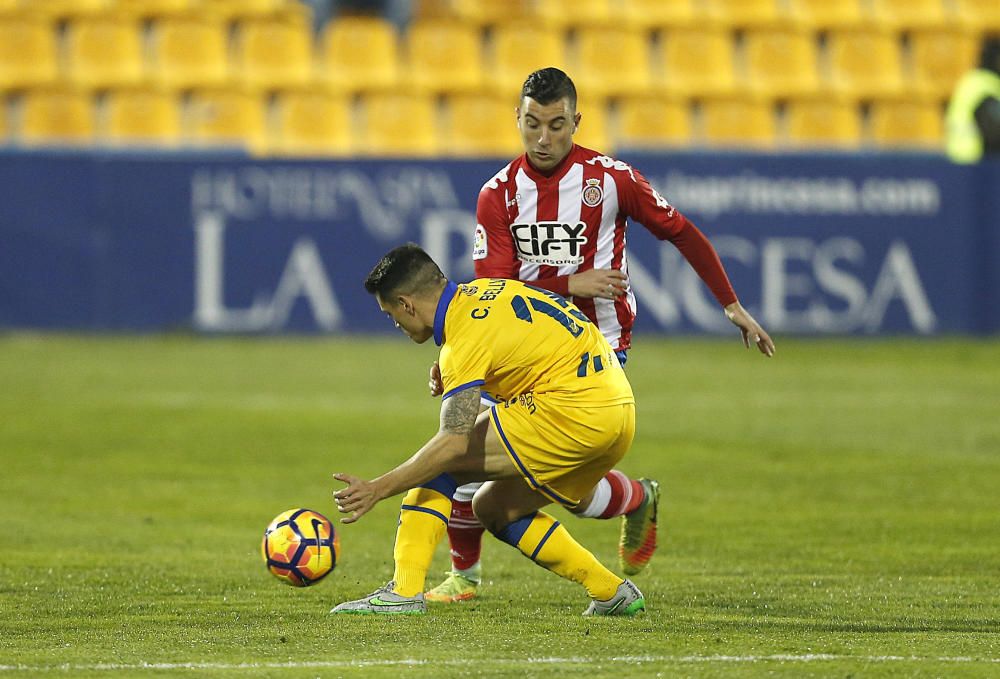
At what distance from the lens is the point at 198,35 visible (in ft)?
62.0

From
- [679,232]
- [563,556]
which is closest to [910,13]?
[679,232]

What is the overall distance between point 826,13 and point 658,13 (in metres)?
2.14

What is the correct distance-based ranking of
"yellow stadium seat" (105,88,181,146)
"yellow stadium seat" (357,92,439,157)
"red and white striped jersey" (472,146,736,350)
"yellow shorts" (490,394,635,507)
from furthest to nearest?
"yellow stadium seat" (357,92,439,157) → "yellow stadium seat" (105,88,181,146) → "red and white striped jersey" (472,146,736,350) → "yellow shorts" (490,394,635,507)

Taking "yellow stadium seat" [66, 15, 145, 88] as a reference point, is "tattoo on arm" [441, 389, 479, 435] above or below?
below

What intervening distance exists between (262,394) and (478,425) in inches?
308

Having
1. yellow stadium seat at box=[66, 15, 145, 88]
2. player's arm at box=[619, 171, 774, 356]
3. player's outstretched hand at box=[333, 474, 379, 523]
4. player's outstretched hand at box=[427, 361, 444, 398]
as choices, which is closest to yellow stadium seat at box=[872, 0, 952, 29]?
yellow stadium seat at box=[66, 15, 145, 88]

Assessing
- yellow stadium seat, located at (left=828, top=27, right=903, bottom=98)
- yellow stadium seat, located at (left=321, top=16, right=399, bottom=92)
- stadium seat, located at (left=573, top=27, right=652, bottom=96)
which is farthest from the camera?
yellow stadium seat, located at (left=828, top=27, right=903, bottom=98)

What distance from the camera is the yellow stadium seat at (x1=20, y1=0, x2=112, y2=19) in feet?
61.3

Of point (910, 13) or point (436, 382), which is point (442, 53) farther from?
point (436, 382)

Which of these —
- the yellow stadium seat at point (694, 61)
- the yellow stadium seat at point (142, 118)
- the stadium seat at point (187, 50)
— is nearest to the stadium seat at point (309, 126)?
the stadium seat at point (187, 50)

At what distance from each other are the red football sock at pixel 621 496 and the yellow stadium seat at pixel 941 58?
1522 cm

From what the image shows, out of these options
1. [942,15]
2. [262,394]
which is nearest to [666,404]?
[262,394]

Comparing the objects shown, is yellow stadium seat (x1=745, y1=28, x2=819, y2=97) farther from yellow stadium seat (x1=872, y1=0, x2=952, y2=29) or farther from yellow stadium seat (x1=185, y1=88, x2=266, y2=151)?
yellow stadium seat (x1=185, y1=88, x2=266, y2=151)

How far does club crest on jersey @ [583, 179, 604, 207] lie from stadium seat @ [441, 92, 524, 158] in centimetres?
1229
